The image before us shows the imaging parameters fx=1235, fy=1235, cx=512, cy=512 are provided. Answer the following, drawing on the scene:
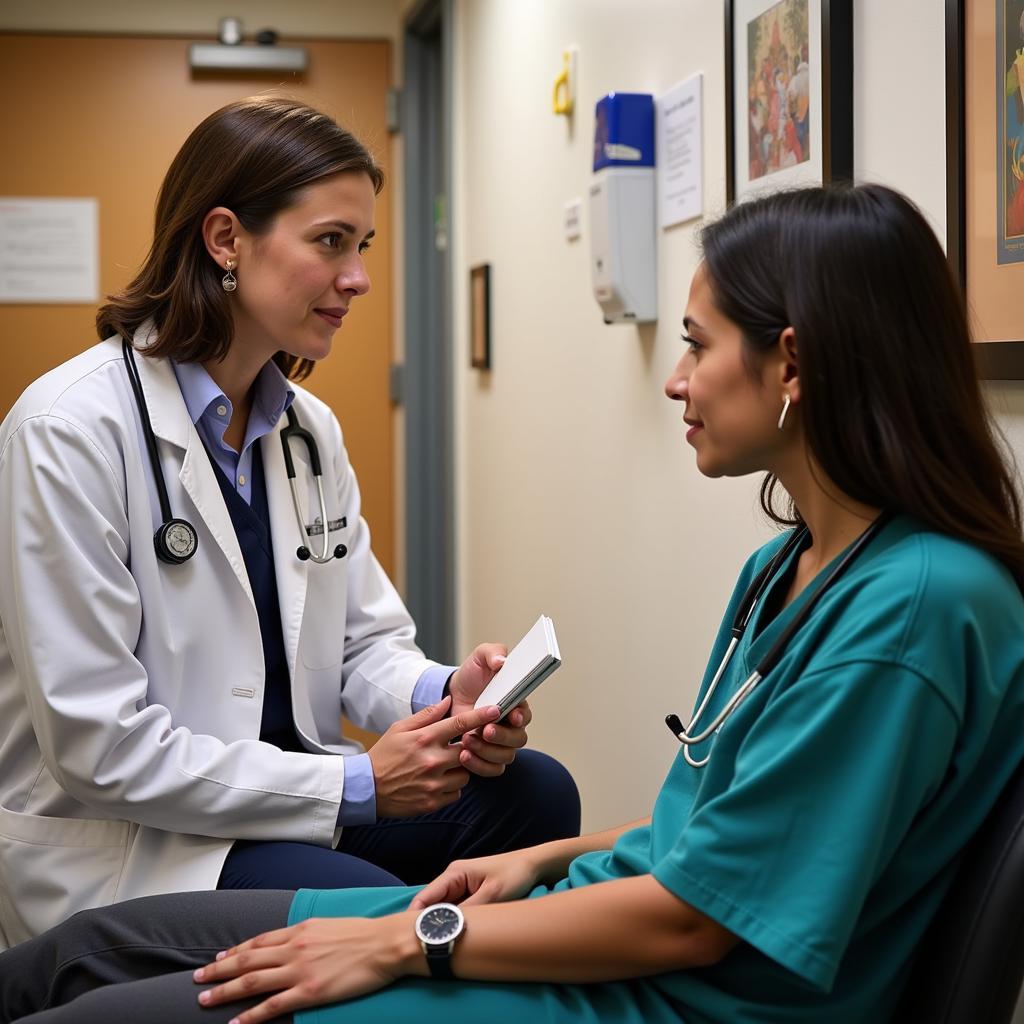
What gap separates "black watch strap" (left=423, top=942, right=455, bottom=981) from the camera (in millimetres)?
940

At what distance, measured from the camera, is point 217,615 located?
1513 mm

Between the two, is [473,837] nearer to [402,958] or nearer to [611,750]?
→ [402,958]

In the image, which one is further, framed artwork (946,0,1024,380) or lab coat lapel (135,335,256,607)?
lab coat lapel (135,335,256,607)

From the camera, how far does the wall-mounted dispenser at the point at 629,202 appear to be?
205 cm

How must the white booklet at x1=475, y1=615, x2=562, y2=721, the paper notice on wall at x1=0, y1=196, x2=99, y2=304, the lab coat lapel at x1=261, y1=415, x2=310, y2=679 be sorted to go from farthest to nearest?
the paper notice on wall at x1=0, y1=196, x2=99, y2=304
the lab coat lapel at x1=261, y1=415, x2=310, y2=679
the white booklet at x1=475, y1=615, x2=562, y2=721

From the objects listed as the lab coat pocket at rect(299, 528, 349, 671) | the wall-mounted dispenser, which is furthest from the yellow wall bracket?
the lab coat pocket at rect(299, 528, 349, 671)

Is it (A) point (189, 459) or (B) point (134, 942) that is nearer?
(B) point (134, 942)

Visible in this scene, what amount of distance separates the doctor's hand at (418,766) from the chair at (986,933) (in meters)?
0.67

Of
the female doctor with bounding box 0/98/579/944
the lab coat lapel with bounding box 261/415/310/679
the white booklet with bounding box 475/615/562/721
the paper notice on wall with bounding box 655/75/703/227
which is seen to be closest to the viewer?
the white booklet with bounding box 475/615/562/721

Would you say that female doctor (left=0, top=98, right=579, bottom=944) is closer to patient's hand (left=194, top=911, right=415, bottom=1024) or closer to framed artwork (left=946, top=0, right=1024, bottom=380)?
patient's hand (left=194, top=911, right=415, bottom=1024)

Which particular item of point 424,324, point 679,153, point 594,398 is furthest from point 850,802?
point 424,324

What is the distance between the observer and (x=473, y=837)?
159 cm

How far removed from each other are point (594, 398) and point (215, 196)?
1028mm

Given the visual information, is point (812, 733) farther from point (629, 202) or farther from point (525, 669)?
point (629, 202)
